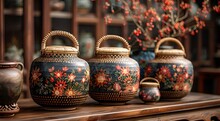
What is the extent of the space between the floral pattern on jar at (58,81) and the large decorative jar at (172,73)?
47 centimetres

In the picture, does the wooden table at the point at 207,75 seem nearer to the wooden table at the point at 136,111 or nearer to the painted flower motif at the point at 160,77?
the wooden table at the point at 136,111

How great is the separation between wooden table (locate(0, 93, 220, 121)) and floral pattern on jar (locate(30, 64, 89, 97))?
7 centimetres

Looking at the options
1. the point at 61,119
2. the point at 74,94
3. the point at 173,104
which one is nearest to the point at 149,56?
the point at 173,104

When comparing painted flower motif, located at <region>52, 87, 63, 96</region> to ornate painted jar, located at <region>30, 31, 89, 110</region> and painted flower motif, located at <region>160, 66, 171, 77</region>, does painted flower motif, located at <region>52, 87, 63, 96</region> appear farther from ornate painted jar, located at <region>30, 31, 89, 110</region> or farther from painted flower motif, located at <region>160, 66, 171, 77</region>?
painted flower motif, located at <region>160, 66, 171, 77</region>

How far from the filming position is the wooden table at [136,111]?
125cm

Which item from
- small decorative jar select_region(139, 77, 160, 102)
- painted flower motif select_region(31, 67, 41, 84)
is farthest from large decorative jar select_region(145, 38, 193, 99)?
painted flower motif select_region(31, 67, 41, 84)

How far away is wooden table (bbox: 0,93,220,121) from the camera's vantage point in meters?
1.25

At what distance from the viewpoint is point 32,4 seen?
2707mm

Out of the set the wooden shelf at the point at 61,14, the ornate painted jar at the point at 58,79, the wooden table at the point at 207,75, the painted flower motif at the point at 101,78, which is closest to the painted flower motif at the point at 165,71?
the painted flower motif at the point at 101,78

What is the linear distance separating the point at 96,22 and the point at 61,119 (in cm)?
199

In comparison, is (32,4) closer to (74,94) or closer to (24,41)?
(24,41)

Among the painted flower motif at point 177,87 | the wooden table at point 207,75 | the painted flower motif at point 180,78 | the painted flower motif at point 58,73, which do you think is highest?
the painted flower motif at point 58,73

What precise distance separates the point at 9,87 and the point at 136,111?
480 millimetres

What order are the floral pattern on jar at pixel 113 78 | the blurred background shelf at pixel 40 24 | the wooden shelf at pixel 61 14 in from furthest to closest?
the wooden shelf at pixel 61 14
the blurred background shelf at pixel 40 24
the floral pattern on jar at pixel 113 78
